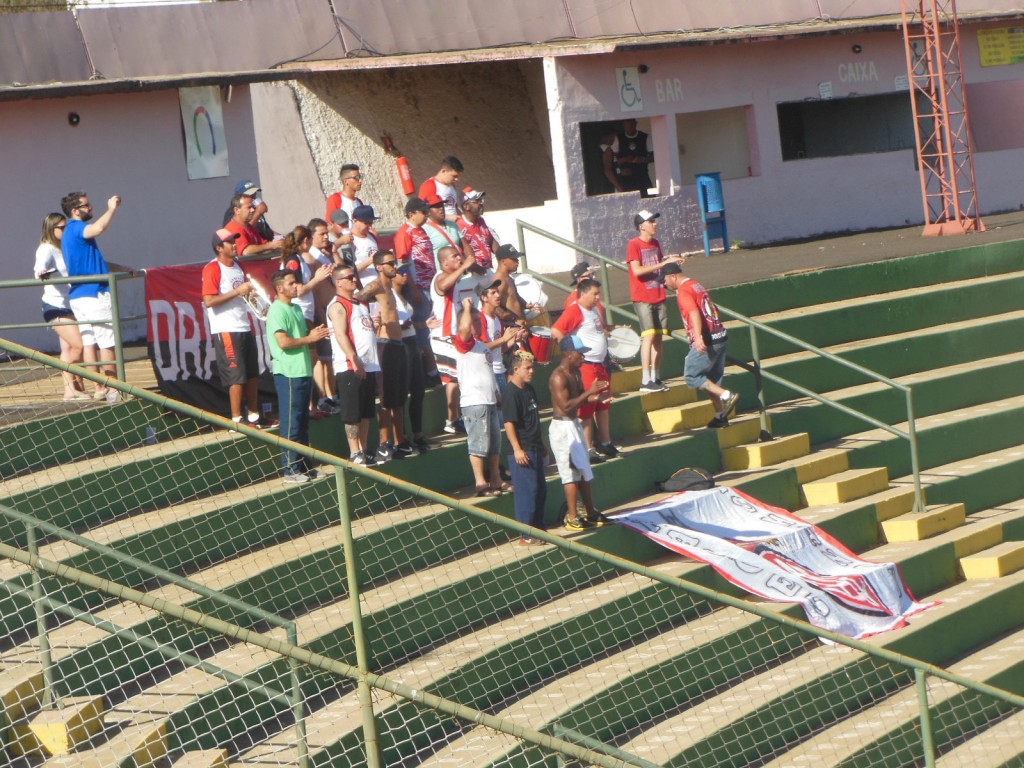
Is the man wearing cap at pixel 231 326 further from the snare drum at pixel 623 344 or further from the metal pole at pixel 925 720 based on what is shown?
the metal pole at pixel 925 720

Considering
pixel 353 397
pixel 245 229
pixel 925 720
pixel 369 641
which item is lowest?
pixel 925 720

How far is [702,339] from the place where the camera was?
40.3ft

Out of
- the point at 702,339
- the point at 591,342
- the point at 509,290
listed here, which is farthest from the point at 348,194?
the point at 702,339

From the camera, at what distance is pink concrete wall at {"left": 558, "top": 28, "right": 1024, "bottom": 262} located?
62.5ft

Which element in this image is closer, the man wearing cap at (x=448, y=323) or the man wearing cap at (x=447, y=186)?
the man wearing cap at (x=448, y=323)

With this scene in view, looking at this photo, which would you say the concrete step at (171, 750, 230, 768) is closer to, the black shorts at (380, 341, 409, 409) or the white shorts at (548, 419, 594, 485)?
the black shorts at (380, 341, 409, 409)

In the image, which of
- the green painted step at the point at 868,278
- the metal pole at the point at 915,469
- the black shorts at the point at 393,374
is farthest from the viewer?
the green painted step at the point at 868,278

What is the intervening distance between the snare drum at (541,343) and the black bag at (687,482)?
144 centimetres

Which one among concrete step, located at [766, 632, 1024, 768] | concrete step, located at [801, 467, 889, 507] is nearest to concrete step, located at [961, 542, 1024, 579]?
concrete step, located at [801, 467, 889, 507]

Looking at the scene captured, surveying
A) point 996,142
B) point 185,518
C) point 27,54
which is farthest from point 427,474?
point 996,142

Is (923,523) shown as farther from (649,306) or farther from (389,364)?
(389,364)

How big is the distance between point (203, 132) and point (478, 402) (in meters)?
6.51

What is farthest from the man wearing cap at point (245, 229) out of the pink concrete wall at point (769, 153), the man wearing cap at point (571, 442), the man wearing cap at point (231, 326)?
the pink concrete wall at point (769, 153)

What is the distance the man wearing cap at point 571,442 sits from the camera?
1017 centimetres
